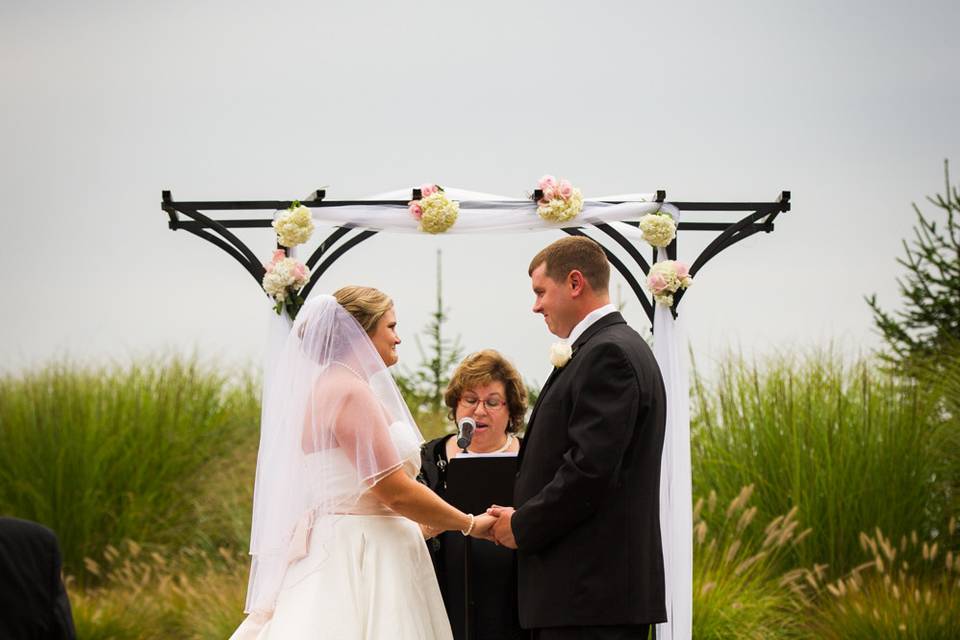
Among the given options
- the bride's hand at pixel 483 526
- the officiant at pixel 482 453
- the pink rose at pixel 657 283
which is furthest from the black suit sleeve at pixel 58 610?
the pink rose at pixel 657 283

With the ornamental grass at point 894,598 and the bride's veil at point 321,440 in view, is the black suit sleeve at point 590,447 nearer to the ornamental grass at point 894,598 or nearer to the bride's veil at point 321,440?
the bride's veil at point 321,440

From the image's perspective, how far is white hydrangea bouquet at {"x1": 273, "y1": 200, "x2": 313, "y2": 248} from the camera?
227 inches

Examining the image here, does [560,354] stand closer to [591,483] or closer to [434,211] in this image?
[591,483]

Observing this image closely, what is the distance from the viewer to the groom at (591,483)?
3.98m

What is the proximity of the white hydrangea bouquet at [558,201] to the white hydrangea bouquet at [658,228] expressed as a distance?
13.3 inches

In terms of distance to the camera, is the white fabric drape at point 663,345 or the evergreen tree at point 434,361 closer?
the white fabric drape at point 663,345

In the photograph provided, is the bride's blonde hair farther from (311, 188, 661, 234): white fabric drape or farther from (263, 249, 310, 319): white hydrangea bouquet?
(311, 188, 661, 234): white fabric drape

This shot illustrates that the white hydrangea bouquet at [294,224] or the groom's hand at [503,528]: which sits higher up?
the white hydrangea bouquet at [294,224]

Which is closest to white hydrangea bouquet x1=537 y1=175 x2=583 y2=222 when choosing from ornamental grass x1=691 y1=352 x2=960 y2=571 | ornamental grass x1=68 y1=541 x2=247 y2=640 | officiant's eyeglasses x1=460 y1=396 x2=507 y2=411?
officiant's eyeglasses x1=460 y1=396 x2=507 y2=411

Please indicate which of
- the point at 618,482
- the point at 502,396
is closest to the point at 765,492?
the point at 502,396

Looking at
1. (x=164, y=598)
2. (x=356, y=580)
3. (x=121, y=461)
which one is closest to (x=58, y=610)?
(x=356, y=580)

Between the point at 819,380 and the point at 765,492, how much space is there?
109 centimetres

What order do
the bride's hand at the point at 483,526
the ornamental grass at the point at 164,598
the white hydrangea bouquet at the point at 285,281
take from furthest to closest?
the ornamental grass at the point at 164,598
the white hydrangea bouquet at the point at 285,281
the bride's hand at the point at 483,526

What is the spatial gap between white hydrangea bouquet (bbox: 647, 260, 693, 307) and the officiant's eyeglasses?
107cm
